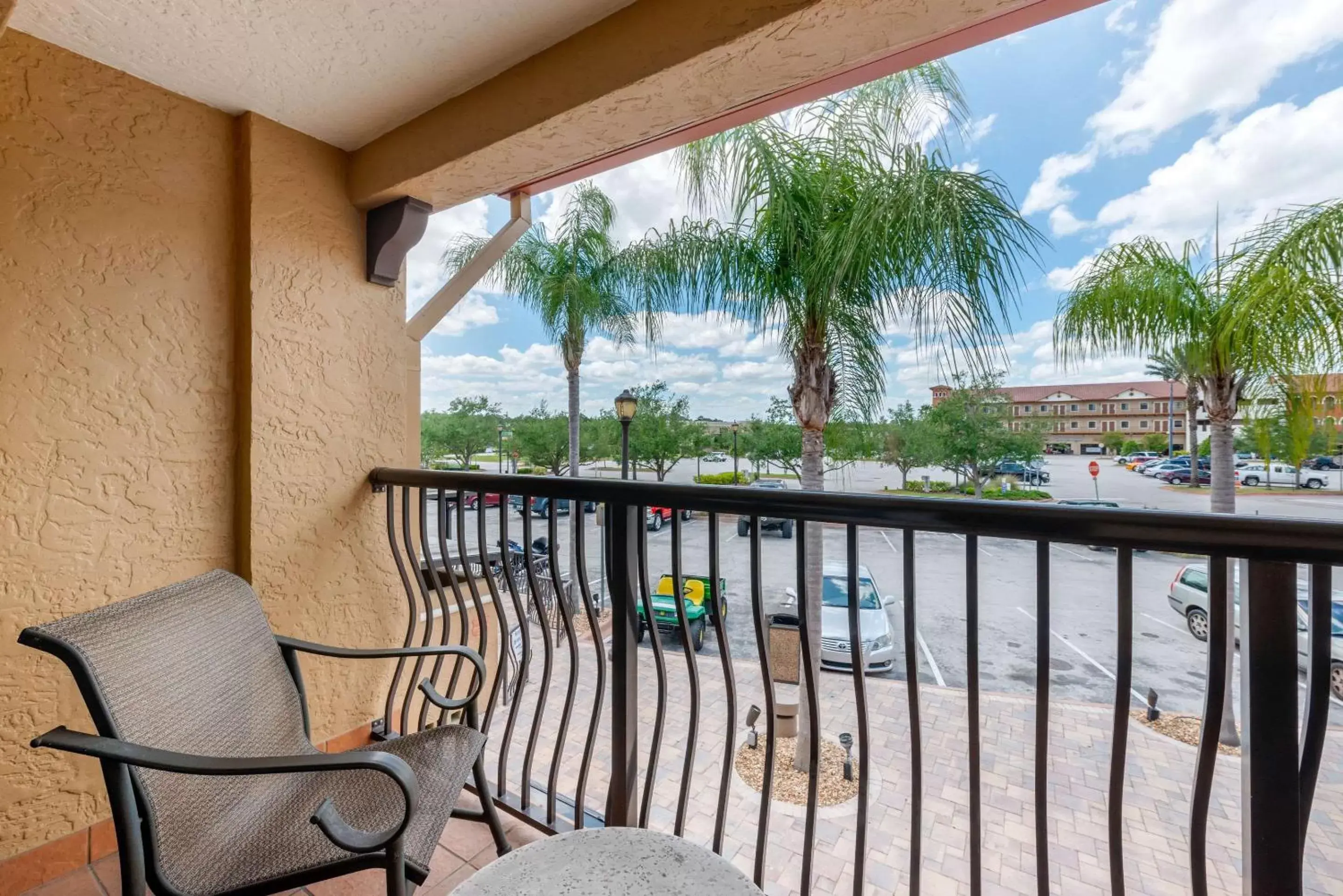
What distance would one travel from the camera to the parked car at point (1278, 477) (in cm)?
163

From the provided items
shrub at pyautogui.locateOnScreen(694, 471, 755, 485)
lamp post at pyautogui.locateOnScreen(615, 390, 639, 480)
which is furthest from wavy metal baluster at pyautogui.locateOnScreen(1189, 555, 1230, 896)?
lamp post at pyautogui.locateOnScreen(615, 390, 639, 480)

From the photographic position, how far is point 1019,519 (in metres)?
0.93

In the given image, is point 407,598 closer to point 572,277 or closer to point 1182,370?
point 1182,370

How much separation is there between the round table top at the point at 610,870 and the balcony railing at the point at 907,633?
46 cm

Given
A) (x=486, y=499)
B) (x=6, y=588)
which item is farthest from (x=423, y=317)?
(x=6, y=588)

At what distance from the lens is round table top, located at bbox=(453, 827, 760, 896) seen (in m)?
0.70

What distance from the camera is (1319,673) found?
83 cm

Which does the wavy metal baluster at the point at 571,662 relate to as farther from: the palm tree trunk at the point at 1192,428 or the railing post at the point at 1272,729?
the palm tree trunk at the point at 1192,428

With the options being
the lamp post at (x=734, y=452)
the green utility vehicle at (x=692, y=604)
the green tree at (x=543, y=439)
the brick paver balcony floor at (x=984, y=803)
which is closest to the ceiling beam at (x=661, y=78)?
the lamp post at (x=734, y=452)

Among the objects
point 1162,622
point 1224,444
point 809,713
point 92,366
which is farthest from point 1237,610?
point 92,366

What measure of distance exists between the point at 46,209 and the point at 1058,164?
3843mm

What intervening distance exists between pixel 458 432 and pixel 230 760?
2403 mm

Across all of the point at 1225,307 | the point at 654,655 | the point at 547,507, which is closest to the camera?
the point at 654,655

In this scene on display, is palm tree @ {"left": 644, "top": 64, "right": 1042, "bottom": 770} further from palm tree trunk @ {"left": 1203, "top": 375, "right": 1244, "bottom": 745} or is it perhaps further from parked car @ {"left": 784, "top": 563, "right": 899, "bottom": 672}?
palm tree trunk @ {"left": 1203, "top": 375, "right": 1244, "bottom": 745}
